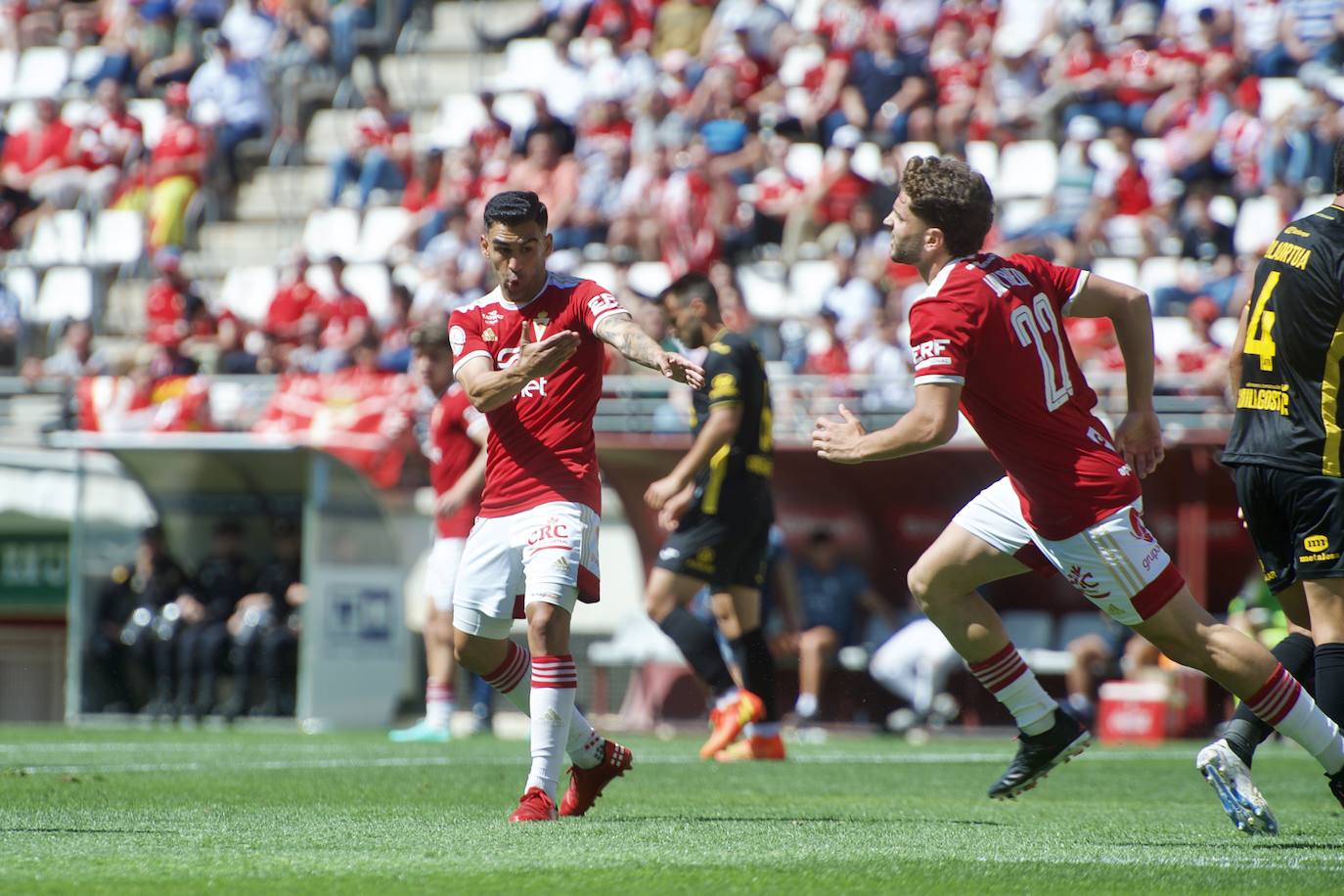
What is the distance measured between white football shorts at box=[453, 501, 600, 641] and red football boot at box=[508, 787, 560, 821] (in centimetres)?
65

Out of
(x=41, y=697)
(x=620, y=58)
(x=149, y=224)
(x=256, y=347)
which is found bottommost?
(x=41, y=697)

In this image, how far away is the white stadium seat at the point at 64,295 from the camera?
72.0 feet

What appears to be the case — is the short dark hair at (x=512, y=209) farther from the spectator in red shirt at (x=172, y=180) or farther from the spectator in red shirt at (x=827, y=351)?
the spectator in red shirt at (x=172, y=180)

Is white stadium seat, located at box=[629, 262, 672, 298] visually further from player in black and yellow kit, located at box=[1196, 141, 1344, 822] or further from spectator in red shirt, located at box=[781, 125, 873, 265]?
player in black and yellow kit, located at box=[1196, 141, 1344, 822]

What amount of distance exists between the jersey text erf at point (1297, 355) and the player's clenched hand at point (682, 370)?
5.88ft

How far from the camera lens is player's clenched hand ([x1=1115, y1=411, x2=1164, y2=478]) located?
6559mm

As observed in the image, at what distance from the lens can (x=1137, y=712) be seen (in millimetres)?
14125

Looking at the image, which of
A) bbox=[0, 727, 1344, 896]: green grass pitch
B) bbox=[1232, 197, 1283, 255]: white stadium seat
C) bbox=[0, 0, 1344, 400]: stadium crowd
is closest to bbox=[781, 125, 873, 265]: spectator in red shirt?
bbox=[0, 0, 1344, 400]: stadium crowd

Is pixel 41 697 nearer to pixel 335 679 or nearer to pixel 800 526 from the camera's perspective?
pixel 335 679

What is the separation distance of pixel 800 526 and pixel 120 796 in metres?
9.78

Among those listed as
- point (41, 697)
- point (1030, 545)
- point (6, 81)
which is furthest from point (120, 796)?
point (6, 81)

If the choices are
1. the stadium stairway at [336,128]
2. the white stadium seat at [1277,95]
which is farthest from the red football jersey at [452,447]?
the stadium stairway at [336,128]

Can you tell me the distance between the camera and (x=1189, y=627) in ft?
20.0

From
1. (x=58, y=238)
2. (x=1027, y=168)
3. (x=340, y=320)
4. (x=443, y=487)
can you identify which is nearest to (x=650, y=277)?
(x=340, y=320)
